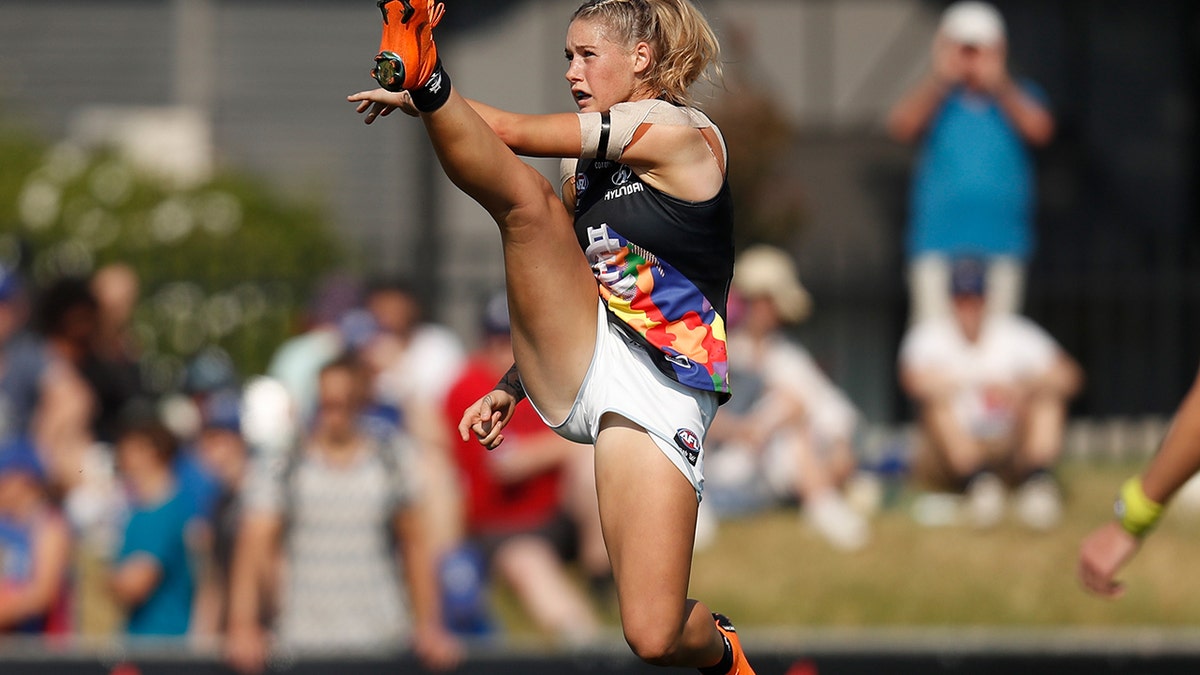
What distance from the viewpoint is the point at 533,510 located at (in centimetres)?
777

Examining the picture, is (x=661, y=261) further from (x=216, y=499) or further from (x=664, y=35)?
(x=216, y=499)

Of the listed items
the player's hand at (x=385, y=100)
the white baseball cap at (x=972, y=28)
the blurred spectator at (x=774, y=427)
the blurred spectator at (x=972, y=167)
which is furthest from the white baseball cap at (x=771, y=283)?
the player's hand at (x=385, y=100)

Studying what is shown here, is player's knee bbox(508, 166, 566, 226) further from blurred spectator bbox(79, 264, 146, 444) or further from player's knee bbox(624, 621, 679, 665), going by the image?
blurred spectator bbox(79, 264, 146, 444)

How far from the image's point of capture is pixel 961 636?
22.3 ft

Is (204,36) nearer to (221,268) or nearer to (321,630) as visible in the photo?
(221,268)

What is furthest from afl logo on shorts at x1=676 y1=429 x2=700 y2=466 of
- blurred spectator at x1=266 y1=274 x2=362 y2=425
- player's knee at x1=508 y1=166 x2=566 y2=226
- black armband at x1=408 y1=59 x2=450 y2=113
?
blurred spectator at x1=266 y1=274 x2=362 y2=425

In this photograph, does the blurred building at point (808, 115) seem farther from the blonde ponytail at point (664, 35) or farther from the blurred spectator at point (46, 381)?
the blonde ponytail at point (664, 35)

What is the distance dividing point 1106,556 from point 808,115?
38.2 ft

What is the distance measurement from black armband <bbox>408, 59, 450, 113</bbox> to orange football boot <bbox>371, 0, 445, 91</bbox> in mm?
13

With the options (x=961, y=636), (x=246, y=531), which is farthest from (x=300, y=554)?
(x=961, y=636)

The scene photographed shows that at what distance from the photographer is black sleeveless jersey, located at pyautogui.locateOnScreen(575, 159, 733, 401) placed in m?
4.09

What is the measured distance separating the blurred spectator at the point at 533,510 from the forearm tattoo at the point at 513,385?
3176 mm

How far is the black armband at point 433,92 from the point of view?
3511mm

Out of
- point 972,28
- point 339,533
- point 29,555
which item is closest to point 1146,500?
point 339,533
